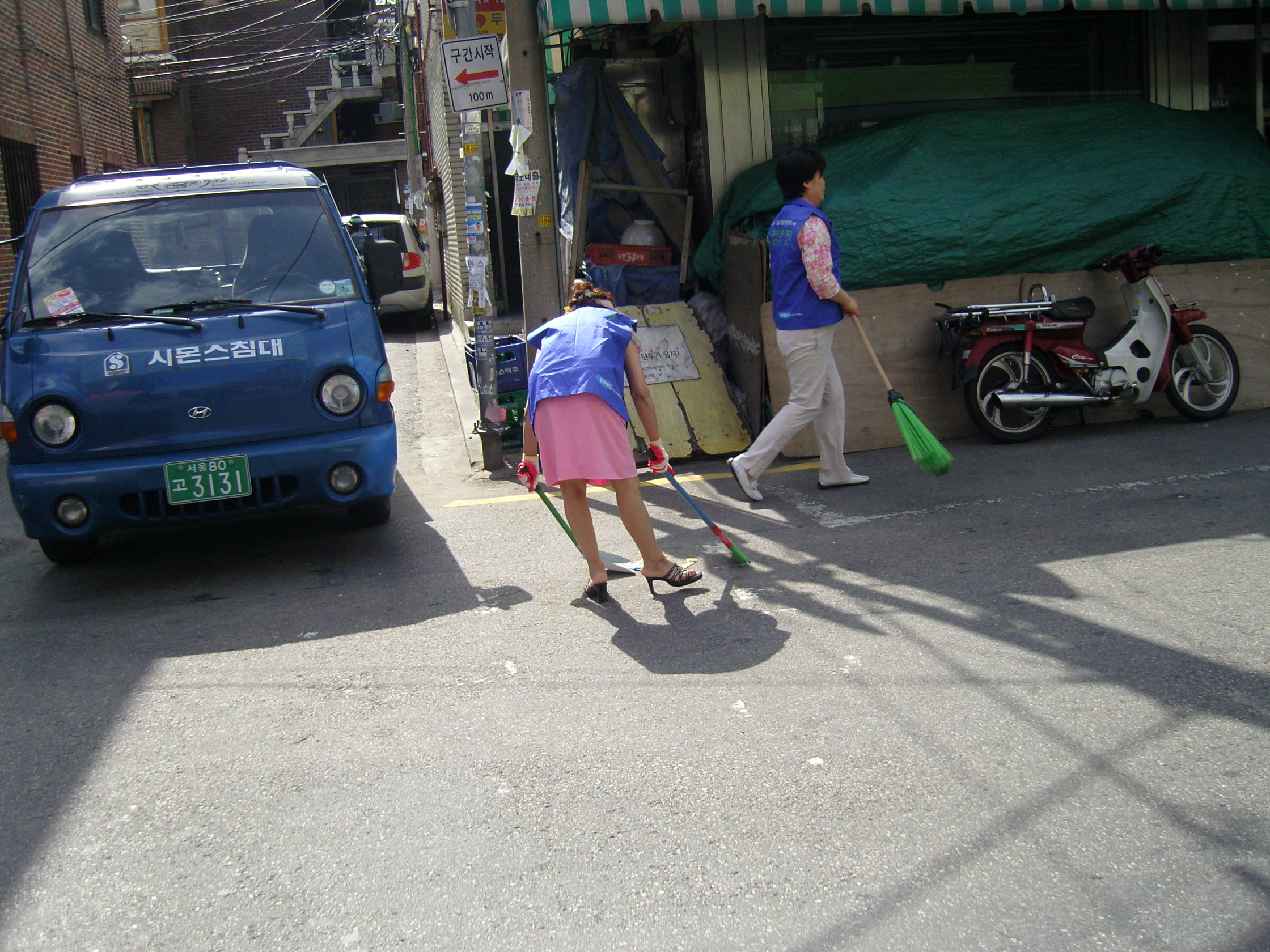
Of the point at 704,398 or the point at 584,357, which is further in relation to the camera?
the point at 704,398

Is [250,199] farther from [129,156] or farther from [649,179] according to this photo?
[129,156]

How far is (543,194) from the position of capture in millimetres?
7988

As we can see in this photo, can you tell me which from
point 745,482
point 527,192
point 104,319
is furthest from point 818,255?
point 104,319

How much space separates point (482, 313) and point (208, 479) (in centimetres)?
307

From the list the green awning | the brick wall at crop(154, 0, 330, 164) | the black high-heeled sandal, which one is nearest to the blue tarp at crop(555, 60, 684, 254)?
the green awning

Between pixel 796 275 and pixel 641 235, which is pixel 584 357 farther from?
pixel 641 235

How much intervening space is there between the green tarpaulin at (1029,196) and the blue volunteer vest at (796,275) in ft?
4.74

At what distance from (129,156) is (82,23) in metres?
2.56

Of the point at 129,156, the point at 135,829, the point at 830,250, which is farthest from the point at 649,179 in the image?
the point at 129,156

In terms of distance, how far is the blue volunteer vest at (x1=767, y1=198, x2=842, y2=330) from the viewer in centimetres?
636

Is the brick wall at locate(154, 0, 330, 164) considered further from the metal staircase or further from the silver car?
the silver car

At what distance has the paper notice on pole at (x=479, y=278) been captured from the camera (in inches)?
312

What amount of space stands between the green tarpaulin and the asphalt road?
2.39 metres

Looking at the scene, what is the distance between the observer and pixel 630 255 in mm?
9359
